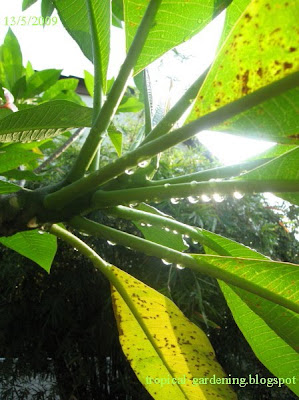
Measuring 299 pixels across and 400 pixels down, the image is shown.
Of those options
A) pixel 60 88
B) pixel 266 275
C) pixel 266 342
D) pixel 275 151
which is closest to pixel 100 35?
pixel 275 151

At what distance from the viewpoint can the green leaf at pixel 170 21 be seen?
501mm

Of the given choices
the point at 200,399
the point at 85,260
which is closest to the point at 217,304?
the point at 85,260

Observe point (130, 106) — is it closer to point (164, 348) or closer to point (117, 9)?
point (117, 9)

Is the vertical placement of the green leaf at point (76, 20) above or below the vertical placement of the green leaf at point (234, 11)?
above

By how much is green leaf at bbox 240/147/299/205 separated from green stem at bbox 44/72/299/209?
0.08 metres

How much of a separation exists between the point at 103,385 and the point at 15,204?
97.5 inches

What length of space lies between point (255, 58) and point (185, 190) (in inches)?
5.5

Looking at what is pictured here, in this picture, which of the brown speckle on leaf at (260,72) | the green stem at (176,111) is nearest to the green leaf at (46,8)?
the green stem at (176,111)

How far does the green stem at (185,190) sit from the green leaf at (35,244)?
341mm

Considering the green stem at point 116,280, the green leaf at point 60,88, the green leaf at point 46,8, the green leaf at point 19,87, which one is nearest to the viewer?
the green stem at point 116,280

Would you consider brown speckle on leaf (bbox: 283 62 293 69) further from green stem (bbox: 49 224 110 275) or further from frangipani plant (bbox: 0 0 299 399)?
green stem (bbox: 49 224 110 275)

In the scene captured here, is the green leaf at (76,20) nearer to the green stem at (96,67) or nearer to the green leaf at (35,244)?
the green stem at (96,67)

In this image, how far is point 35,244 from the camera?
0.77 metres

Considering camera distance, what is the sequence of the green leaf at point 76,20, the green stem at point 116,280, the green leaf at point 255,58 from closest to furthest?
1. the green leaf at point 255,58
2. the green stem at point 116,280
3. the green leaf at point 76,20
